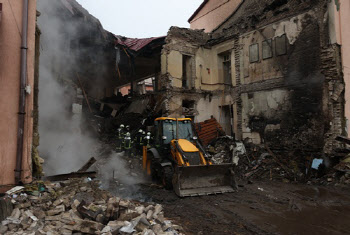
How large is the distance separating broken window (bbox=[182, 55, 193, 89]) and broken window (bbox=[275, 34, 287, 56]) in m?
5.44

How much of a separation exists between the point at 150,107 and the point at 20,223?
11.4 m

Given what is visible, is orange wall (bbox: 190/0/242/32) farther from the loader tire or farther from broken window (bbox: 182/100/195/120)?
the loader tire

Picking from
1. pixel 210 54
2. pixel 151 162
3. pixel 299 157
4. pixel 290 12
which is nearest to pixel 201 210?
pixel 151 162

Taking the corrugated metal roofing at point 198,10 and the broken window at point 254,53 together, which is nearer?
the broken window at point 254,53

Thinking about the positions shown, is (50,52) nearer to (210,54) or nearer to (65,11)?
(65,11)

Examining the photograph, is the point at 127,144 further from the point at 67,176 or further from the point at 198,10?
the point at 198,10

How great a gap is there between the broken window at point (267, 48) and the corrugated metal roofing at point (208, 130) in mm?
4678

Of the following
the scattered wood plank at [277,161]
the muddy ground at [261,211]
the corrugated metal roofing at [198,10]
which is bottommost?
the muddy ground at [261,211]

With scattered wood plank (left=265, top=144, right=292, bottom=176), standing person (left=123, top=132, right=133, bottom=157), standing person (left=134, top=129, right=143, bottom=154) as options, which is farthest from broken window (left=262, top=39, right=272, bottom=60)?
standing person (left=123, top=132, right=133, bottom=157)

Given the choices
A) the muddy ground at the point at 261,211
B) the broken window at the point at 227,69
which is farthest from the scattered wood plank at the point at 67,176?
the broken window at the point at 227,69

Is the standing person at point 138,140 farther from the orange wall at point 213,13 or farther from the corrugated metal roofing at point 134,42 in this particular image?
the orange wall at point 213,13

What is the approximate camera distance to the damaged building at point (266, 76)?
10.4 m

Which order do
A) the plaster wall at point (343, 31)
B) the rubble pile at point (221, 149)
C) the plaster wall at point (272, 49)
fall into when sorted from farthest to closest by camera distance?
the rubble pile at point (221, 149) < the plaster wall at point (272, 49) < the plaster wall at point (343, 31)

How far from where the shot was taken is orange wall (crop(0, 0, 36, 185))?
4828mm
